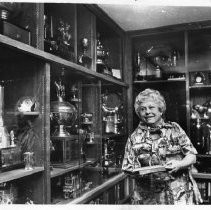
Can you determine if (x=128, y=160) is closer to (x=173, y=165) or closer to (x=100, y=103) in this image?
(x=173, y=165)

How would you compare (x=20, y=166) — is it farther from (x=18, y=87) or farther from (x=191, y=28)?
(x=191, y=28)

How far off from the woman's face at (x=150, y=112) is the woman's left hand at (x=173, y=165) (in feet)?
1.21

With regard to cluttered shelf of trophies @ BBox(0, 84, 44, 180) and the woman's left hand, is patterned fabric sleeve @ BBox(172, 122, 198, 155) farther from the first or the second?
cluttered shelf of trophies @ BBox(0, 84, 44, 180)

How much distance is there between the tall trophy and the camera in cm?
221

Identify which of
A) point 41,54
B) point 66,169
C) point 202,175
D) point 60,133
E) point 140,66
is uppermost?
point 140,66

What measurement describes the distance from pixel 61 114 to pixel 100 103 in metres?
0.70

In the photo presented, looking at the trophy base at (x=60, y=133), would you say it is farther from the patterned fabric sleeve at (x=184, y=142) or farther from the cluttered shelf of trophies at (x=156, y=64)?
the cluttered shelf of trophies at (x=156, y=64)

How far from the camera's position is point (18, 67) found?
196 cm

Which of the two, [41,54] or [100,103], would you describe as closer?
[41,54]

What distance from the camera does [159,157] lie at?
89.0 inches

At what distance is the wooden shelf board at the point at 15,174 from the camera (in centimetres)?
157

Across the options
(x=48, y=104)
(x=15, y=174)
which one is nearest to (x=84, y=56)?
(x=48, y=104)

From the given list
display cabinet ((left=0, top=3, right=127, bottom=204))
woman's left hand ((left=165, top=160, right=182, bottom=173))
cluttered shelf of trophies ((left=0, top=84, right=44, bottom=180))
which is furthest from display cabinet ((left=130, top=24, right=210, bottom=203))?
cluttered shelf of trophies ((left=0, top=84, right=44, bottom=180))

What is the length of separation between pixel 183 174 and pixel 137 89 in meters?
1.67
